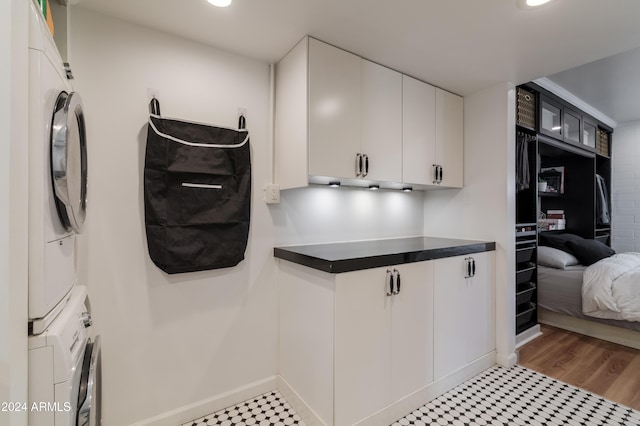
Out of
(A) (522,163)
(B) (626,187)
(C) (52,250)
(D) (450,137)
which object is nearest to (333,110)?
(D) (450,137)

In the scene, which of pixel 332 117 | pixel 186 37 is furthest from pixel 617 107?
pixel 186 37

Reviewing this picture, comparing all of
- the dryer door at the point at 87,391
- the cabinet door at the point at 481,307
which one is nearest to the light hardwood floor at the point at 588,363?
the cabinet door at the point at 481,307

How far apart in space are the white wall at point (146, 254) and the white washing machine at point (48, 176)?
50cm

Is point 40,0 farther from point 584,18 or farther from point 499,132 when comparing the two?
point 499,132

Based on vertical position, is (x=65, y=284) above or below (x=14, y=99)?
below

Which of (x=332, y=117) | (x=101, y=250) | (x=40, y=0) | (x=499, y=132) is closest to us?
(x=40, y=0)

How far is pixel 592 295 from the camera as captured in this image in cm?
271

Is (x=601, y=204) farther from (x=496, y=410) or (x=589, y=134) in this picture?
(x=496, y=410)

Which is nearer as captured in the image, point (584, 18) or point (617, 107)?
point (584, 18)

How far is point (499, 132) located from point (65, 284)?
2835 millimetres

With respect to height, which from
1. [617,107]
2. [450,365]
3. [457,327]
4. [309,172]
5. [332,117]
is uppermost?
[617,107]

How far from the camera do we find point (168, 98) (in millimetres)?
1686

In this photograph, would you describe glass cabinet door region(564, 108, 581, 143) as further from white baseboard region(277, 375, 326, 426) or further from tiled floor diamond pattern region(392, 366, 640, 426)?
white baseboard region(277, 375, 326, 426)

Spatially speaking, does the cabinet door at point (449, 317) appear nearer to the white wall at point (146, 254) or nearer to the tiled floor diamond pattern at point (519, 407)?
the tiled floor diamond pattern at point (519, 407)
